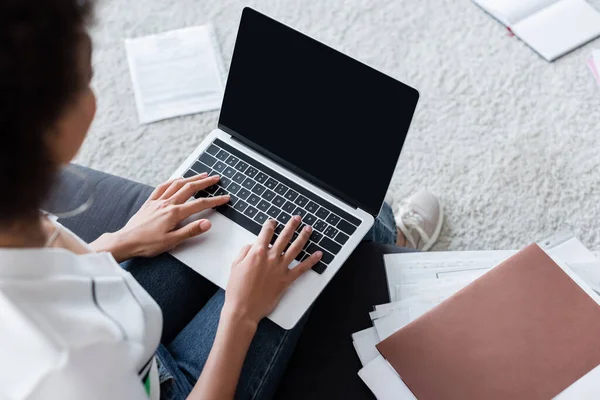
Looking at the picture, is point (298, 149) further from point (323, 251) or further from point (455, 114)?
point (455, 114)

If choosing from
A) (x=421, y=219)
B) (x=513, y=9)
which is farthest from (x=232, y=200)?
(x=513, y=9)

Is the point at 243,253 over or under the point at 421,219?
over

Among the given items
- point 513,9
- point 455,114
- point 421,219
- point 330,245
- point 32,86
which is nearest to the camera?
point 32,86

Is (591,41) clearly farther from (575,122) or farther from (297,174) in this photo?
(297,174)

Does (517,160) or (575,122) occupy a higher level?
(575,122)

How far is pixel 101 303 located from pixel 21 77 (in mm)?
255

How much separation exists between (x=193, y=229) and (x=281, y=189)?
16 centimetres

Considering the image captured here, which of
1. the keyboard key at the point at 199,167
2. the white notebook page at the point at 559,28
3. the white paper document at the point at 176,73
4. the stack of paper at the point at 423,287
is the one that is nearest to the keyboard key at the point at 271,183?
the keyboard key at the point at 199,167

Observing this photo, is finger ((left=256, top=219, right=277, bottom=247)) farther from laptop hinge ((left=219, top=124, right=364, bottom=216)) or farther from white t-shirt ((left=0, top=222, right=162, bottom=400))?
white t-shirt ((left=0, top=222, right=162, bottom=400))

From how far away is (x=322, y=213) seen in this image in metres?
0.95

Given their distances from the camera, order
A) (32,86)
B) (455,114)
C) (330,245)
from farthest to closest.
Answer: (455,114) → (330,245) → (32,86)

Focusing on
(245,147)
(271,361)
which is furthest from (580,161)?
(271,361)

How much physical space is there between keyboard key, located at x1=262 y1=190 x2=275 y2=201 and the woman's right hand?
0.07 metres

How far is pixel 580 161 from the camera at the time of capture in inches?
57.4
